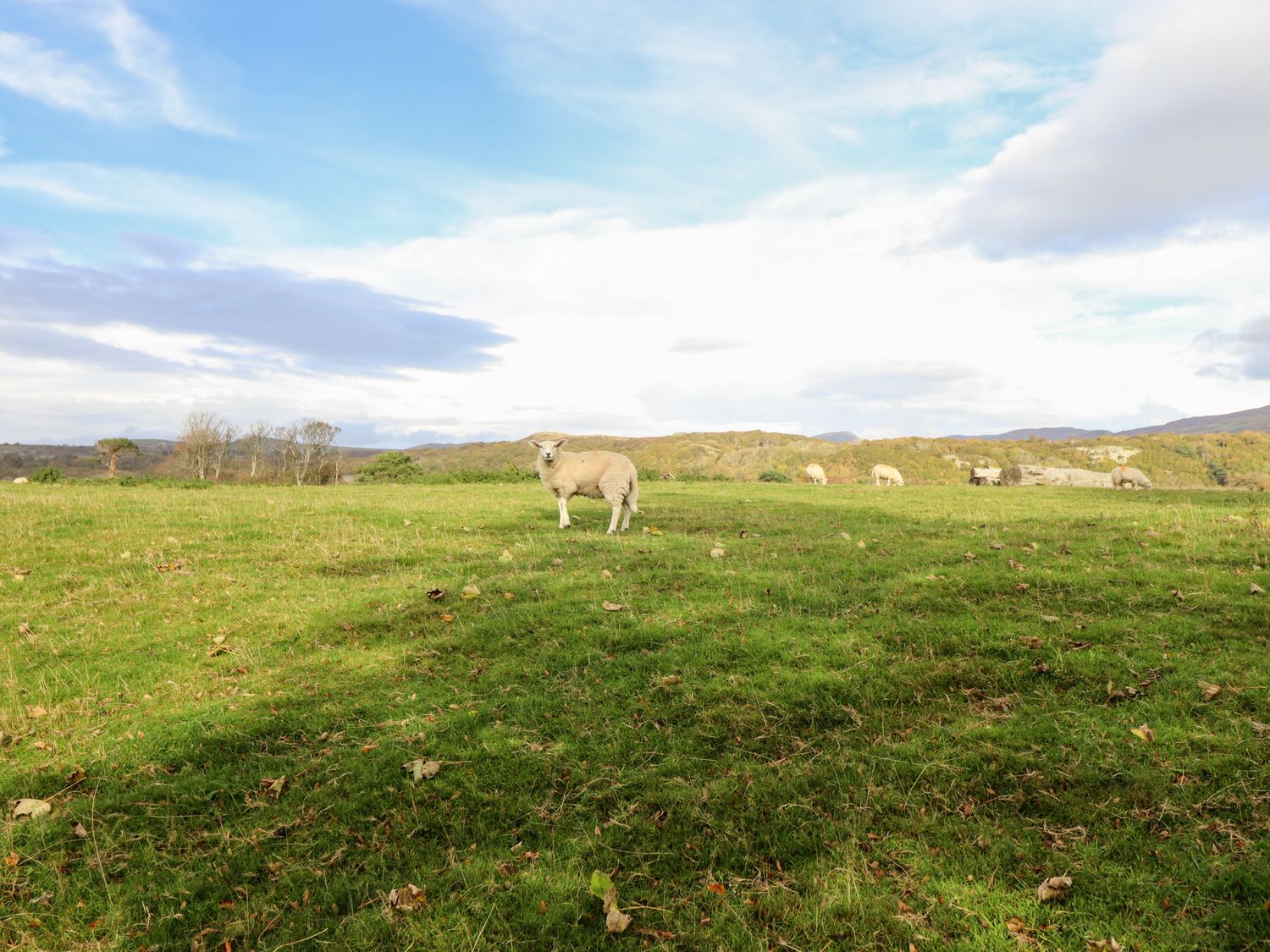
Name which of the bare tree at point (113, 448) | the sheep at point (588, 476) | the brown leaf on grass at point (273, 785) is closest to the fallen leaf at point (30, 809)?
the brown leaf on grass at point (273, 785)

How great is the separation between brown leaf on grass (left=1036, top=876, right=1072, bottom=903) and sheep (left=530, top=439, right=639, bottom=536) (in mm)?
12852

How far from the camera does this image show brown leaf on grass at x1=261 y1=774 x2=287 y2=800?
5.42 m

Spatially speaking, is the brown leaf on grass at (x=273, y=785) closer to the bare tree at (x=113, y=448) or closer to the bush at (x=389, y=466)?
the bush at (x=389, y=466)

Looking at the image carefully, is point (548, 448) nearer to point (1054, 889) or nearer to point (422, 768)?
point (422, 768)

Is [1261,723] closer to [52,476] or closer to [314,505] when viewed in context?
[314,505]

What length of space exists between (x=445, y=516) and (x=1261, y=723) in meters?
17.9

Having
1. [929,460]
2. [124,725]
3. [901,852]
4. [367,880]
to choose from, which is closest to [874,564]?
[901,852]

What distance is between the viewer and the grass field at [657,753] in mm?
4066

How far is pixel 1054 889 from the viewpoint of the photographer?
400 centimetres

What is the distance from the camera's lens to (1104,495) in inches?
1087

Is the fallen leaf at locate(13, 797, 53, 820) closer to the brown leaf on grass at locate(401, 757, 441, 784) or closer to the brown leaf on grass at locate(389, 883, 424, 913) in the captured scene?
the brown leaf on grass at locate(401, 757, 441, 784)

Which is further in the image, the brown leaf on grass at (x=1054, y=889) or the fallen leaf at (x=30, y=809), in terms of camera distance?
the fallen leaf at (x=30, y=809)

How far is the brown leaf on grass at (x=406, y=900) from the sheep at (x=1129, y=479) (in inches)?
1659

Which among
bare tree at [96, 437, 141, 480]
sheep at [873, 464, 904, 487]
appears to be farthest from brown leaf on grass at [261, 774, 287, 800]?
bare tree at [96, 437, 141, 480]
